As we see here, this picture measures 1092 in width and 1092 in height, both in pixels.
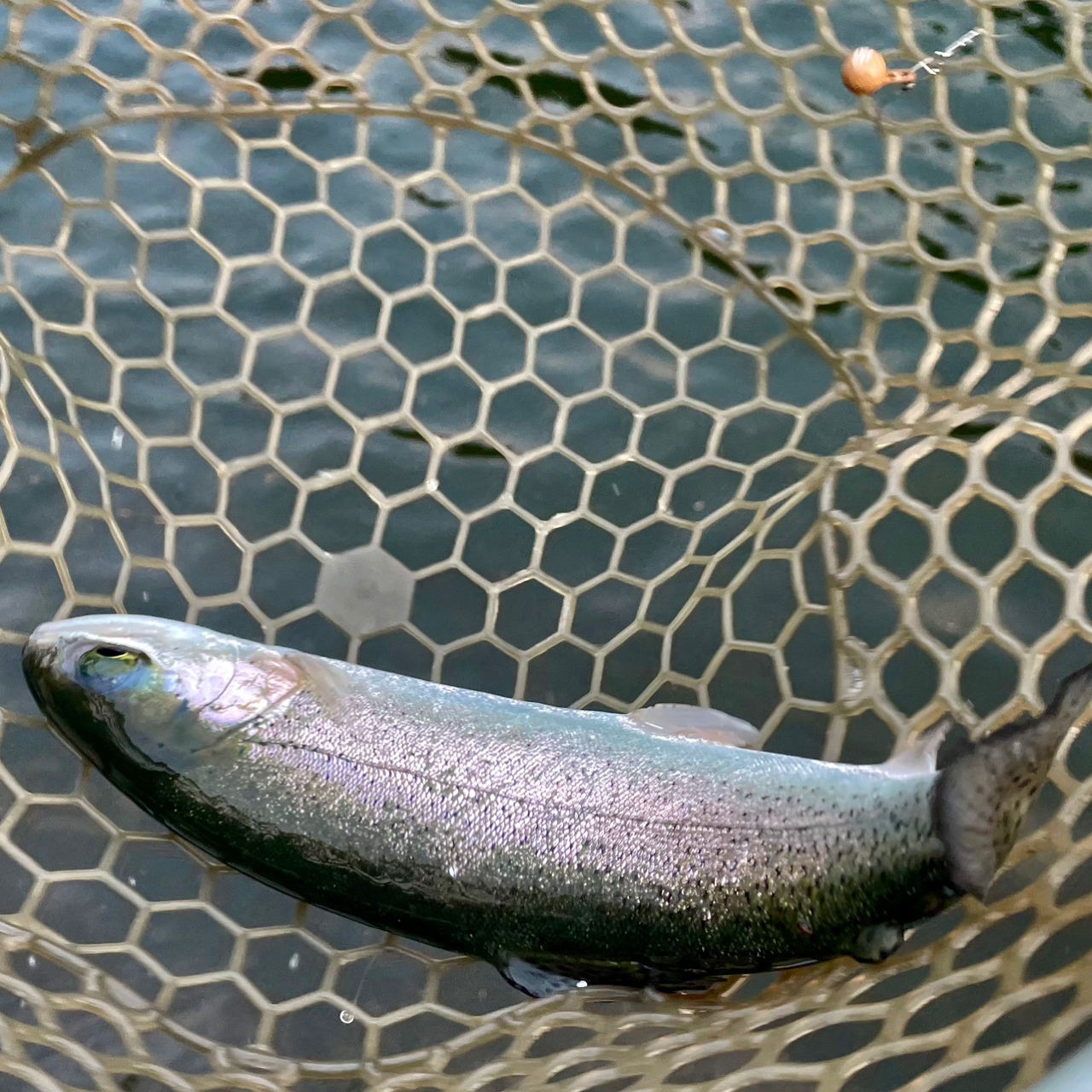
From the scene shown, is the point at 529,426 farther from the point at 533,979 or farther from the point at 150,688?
the point at 533,979

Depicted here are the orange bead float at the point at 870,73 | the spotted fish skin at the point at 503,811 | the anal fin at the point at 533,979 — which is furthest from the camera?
the orange bead float at the point at 870,73

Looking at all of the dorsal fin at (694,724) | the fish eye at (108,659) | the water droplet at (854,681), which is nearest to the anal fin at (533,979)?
the dorsal fin at (694,724)

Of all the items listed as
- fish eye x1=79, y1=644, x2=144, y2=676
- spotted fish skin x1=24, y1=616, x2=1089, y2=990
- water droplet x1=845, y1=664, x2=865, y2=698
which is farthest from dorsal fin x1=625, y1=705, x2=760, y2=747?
fish eye x1=79, y1=644, x2=144, y2=676

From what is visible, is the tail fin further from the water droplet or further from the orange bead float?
the orange bead float

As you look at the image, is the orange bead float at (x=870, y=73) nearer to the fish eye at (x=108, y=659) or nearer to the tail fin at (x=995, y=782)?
the tail fin at (x=995, y=782)

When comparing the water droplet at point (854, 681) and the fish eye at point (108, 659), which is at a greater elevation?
the water droplet at point (854, 681)

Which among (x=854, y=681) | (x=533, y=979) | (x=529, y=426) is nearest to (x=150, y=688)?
(x=533, y=979)
